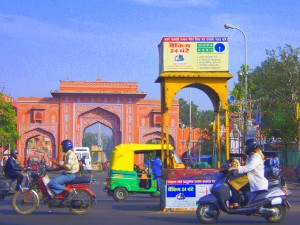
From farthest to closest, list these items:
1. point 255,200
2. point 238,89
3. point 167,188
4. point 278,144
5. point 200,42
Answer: point 278,144 < point 238,89 < point 200,42 < point 167,188 < point 255,200

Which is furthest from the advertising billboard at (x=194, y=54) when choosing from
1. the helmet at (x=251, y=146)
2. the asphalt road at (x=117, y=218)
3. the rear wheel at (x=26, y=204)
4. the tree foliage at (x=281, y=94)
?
the tree foliage at (x=281, y=94)

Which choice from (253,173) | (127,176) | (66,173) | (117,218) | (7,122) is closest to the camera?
(253,173)

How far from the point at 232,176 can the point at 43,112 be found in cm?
4914

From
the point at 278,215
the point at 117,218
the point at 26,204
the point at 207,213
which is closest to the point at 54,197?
the point at 26,204

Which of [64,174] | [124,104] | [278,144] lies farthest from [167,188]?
[124,104]

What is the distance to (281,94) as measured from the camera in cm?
4412

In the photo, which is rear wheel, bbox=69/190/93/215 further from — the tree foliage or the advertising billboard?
the tree foliage

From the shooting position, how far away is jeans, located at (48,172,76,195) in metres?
12.3

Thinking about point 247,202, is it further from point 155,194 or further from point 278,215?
point 155,194

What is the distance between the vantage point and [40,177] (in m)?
12.5

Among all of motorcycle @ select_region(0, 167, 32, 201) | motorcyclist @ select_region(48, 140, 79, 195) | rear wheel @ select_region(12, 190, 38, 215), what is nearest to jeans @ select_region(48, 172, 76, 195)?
motorcyclist @ select_region(48, 140, 79, 195)

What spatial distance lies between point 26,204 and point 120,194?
516cm

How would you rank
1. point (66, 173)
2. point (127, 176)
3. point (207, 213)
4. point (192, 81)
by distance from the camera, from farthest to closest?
point (127, 176)
point (192, 81)
point (66, 173)
point (207, 213)

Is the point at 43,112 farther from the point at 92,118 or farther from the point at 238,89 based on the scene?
the point at 238,89
